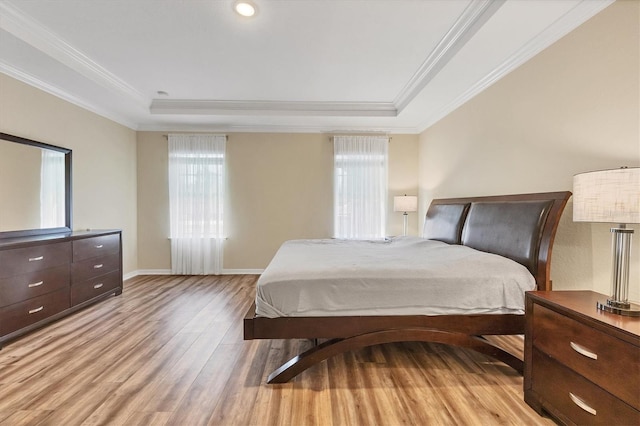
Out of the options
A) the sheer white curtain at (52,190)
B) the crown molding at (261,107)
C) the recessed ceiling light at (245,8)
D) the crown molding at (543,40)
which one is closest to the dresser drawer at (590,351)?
the crown molding at (543,40)

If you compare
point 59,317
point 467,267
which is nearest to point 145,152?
point 59,317

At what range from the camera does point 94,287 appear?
3.21 meters

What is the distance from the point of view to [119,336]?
2480 mm

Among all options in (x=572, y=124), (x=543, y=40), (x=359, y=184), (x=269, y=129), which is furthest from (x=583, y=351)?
(x=269, y=129)

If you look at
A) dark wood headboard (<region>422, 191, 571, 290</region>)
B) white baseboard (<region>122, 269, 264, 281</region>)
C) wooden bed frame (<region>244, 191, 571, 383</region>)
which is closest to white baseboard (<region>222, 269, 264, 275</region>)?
white baseboard (<region>122, 269, 264, 281</region>)

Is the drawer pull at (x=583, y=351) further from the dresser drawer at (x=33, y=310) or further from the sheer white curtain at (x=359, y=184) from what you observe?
the dresser drawer at (x=33, y=310)

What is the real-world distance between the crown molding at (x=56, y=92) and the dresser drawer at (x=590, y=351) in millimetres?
4808

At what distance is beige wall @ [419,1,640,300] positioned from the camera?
5.36 feet

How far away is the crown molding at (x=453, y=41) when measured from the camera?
78.6 inches

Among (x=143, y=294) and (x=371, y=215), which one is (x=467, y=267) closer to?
(x=371, y=215)

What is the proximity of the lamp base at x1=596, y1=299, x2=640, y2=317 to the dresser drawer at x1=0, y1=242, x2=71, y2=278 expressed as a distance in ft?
13.5

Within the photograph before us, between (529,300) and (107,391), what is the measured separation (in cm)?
266

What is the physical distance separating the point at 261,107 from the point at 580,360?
4107mm

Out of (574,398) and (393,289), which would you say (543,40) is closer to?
(393,289)
